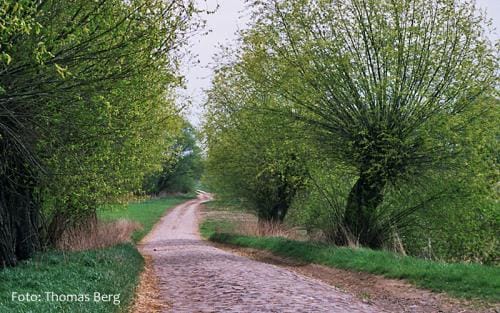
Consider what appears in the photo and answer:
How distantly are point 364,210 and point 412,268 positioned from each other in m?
5.67

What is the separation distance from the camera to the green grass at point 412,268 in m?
11.5

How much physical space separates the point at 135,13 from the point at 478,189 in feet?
39.0

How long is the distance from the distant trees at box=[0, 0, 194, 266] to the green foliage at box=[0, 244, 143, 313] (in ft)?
3.66

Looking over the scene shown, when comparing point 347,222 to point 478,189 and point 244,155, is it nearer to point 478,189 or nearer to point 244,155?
point 478,189

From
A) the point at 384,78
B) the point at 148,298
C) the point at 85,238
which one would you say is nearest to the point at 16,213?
the point at 85,238

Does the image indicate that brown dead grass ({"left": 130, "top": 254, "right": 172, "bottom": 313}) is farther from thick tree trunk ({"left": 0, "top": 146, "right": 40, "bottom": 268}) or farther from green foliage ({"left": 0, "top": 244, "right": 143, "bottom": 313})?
thick tree trunk ({"left": 0, "top": 146, "right": 40, "bottom": 268})

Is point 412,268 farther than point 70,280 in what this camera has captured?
Yes

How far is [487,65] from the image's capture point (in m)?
17.2

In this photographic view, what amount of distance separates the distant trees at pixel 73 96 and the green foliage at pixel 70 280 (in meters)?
1.12

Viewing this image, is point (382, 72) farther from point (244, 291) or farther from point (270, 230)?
point (270, 230)

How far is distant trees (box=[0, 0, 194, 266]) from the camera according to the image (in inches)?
350

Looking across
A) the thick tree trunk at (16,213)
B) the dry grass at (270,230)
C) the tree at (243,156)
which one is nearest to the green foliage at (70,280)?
the thick tree trunk at (16,213)

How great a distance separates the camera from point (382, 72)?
17.8 meters

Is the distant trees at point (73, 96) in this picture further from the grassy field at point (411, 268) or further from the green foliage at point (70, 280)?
the grassy field at point (411, 268)
